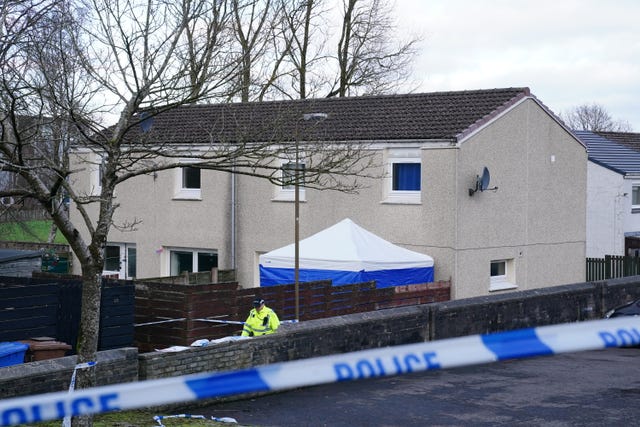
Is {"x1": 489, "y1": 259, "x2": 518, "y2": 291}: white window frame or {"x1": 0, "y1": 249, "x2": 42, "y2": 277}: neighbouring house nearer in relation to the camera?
{"x1": 0, "y1": 249, "x2": 42, "y2": 277}: neighbouring house

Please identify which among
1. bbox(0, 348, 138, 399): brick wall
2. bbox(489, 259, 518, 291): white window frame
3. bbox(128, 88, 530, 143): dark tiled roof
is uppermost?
bbox(128, 88, 530, 143): dark tiled roof

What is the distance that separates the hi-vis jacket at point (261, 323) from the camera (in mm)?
15203

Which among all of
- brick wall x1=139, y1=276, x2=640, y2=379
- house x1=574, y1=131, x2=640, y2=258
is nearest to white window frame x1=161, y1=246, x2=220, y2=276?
brick wall x1=139, y1=276, x2=640, y2=379

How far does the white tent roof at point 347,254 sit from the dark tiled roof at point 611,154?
1556 cm

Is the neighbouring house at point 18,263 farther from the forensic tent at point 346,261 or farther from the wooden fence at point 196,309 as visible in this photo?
the forensic tent at point 346,261

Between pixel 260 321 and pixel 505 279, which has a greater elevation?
pixel 505 279

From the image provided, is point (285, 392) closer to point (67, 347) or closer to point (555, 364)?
point (67, 347)

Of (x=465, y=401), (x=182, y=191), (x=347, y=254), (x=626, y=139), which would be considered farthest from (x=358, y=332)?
(x=626, y=139)

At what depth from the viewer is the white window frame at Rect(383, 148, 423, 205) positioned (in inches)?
977

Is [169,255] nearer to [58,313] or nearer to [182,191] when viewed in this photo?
[182,191]

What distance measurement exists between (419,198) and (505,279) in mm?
3840

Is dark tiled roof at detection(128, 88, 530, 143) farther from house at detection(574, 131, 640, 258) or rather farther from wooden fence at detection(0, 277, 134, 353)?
house at detection(574, 131, 640, 258)

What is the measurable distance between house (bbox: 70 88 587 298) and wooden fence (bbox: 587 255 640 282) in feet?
6.93

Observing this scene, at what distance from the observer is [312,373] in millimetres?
3029
